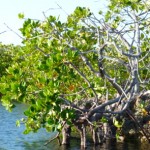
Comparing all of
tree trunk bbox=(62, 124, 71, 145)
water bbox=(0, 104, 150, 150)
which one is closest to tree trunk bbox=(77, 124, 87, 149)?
water bbox=(0, 104, 150, 150)

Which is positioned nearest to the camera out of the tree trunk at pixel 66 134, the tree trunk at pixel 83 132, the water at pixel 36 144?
the tree trunk at pixel 83 132

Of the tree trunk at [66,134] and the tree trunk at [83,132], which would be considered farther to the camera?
the tree trunk at [66,134]

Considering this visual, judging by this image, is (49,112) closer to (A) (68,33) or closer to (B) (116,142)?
(A) (68,33)

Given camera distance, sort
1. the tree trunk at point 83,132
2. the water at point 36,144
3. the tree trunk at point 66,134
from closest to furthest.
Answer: the tree trunk at point 83,132
the water at point 36,144
the tree trunk at point 66,134

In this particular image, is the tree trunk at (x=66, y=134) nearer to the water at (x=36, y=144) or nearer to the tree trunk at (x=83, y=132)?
the water at (x=36, y=144)

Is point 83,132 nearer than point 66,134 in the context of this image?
Yes

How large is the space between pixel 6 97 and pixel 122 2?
5840 mm

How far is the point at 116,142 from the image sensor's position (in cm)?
2208

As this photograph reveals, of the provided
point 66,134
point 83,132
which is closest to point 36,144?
point 66,134

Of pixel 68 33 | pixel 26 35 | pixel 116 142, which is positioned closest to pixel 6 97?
pixel 26 35

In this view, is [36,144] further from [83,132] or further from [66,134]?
[83,132]

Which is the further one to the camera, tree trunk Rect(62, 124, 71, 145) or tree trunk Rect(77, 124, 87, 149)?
tree trunk Rect(62, 124, 71, 145)

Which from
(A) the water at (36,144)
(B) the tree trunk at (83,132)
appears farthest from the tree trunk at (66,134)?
(B) the tree trunk at (83,132)

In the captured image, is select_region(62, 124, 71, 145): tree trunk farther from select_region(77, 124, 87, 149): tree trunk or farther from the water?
select_region(77, 124, 87, 149): tree trunk
